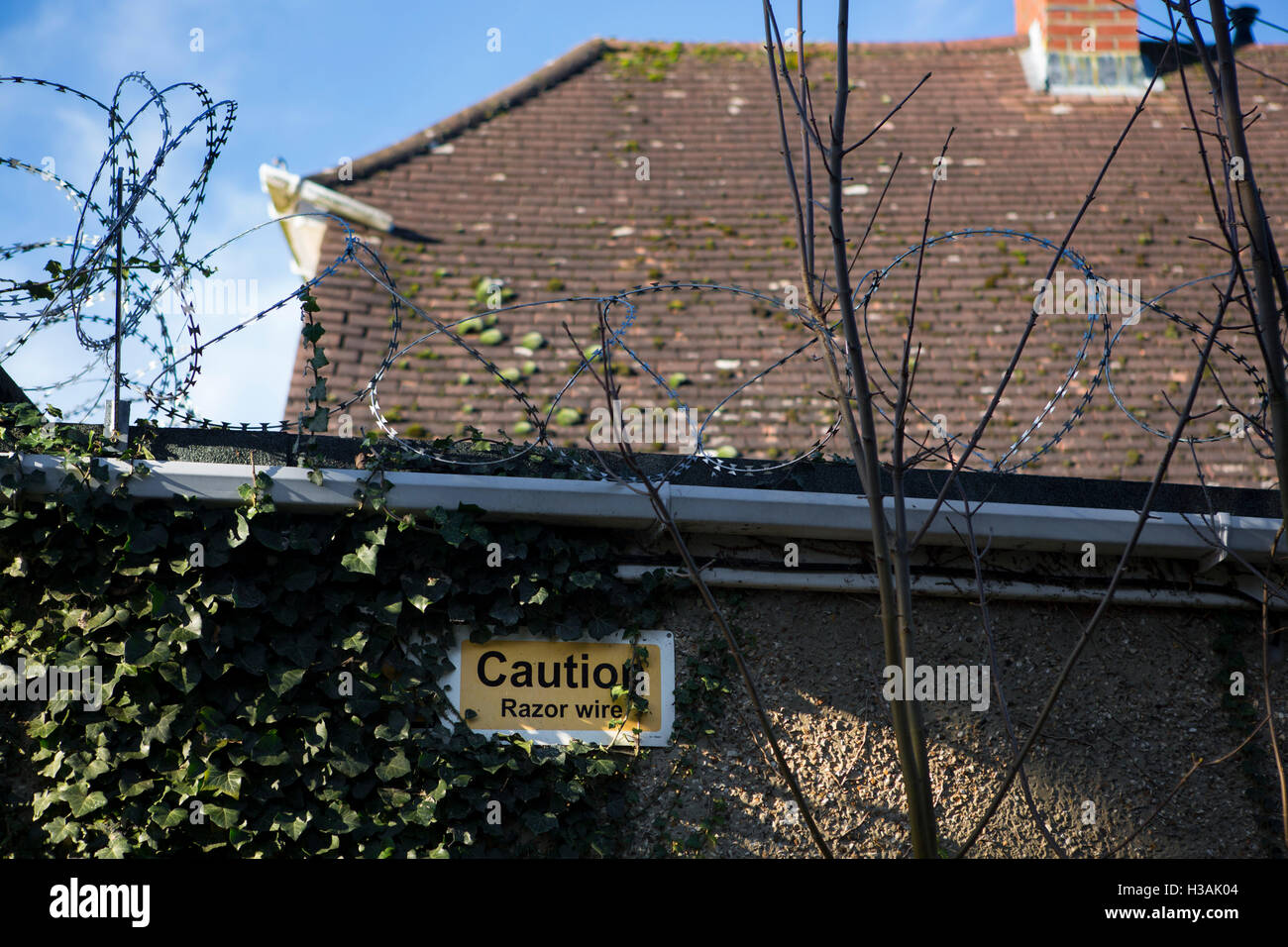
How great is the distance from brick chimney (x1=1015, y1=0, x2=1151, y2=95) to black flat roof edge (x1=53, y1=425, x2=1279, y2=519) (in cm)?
719

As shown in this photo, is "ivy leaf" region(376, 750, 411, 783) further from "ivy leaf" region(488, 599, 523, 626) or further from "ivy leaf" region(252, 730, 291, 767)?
"ivy leaf" region(488, 599, 523, 626)

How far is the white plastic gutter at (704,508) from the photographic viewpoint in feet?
11.9

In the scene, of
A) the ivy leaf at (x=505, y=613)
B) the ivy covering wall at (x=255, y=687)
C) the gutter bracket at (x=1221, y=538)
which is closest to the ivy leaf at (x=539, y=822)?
the ivy covering wall at (x=255, y=687)

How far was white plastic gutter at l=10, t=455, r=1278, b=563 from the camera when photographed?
11.9ft

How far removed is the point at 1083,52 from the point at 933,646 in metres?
8.36

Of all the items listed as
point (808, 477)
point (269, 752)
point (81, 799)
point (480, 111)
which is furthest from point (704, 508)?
point (480, 111)

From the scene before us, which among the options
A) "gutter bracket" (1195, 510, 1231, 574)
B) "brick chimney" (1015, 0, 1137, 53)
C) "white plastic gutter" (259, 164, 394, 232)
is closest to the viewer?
"gutter bracket" (1195, 510, 1231, 574)

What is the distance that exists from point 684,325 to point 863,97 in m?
3.62

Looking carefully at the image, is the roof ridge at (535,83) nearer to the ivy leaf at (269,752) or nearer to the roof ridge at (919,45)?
the roof ridge at (919,45)

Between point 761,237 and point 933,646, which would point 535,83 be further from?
point 933,646

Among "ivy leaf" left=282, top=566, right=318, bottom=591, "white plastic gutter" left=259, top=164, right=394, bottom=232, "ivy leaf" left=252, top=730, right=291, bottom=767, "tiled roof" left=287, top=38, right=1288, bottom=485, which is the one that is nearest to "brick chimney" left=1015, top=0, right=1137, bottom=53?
"tiled roof" left=287, top=38, right=1288, bottom=485

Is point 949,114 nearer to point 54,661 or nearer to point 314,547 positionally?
point 314,547

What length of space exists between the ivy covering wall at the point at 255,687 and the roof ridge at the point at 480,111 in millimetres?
5851
